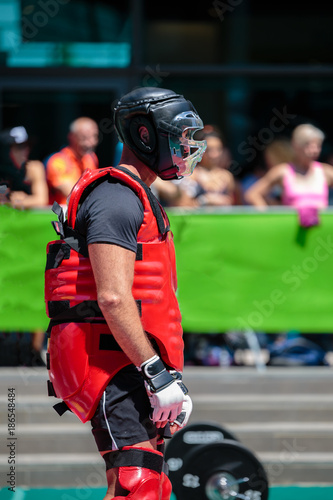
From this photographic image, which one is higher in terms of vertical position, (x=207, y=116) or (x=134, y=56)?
(x=134, y=56)

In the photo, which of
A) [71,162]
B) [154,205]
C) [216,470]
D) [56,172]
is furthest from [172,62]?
[154,205]

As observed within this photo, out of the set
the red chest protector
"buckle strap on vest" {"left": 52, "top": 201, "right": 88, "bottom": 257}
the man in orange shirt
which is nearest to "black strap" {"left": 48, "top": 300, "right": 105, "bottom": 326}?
the red chest protector

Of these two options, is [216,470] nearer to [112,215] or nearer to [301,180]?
[112,215]

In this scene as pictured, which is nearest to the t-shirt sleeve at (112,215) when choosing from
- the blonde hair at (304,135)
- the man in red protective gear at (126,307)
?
the man in red protective gear at (126,307)

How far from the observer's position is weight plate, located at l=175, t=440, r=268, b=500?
15.0ft

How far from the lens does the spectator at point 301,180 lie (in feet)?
22.3

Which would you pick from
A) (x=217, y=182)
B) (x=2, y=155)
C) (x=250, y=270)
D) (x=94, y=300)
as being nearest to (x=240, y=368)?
(x=250, y=270)

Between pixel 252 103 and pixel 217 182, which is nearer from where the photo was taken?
pixel 217 182

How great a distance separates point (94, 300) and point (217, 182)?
405 cm

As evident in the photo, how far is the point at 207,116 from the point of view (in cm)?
961

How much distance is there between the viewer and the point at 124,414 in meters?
3.17

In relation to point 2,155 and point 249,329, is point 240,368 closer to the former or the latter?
point 249,329

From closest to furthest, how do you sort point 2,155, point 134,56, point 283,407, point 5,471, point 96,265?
point 96,265 < point 5,471 < point 283,407 < point 2,155 < point 134,56

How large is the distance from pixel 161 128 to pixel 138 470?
1.34 meters
